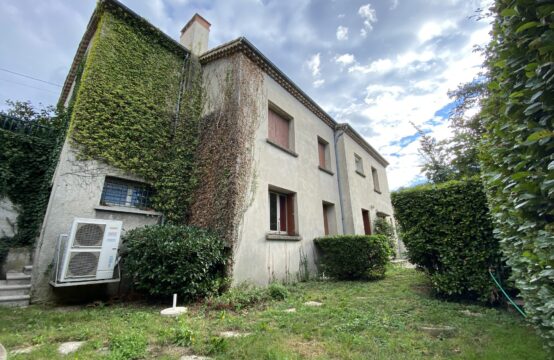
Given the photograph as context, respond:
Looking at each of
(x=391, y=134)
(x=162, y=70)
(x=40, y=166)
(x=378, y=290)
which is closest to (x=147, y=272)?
(x=40, y=166)

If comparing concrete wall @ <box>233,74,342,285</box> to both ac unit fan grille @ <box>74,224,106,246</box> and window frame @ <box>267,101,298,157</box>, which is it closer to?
window frame @ <box>267,101,298,157</box>

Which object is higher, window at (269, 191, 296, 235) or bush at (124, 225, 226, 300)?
window at (269, 191, 296, 235)

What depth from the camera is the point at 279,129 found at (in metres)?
8.15

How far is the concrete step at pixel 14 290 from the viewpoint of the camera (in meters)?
4.30

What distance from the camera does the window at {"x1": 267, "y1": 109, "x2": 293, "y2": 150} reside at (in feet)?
25.6

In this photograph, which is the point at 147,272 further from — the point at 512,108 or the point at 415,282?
the point at 415,282

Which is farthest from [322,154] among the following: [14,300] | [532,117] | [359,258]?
[14,300]

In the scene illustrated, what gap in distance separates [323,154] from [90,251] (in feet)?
27.3

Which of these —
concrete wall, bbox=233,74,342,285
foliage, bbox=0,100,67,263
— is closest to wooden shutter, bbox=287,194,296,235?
concrete wall, bbox=233,74,342,285

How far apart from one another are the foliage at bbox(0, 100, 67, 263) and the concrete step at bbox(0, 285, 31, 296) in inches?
52.2

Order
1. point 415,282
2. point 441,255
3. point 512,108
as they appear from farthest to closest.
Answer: point 415,282
point 441,255
point 512,108

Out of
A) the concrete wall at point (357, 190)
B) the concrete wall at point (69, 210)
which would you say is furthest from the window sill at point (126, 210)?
the concrete wall at point (357, 190)

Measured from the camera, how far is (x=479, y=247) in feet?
14.0

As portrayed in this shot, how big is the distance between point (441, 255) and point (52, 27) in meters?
12.7
